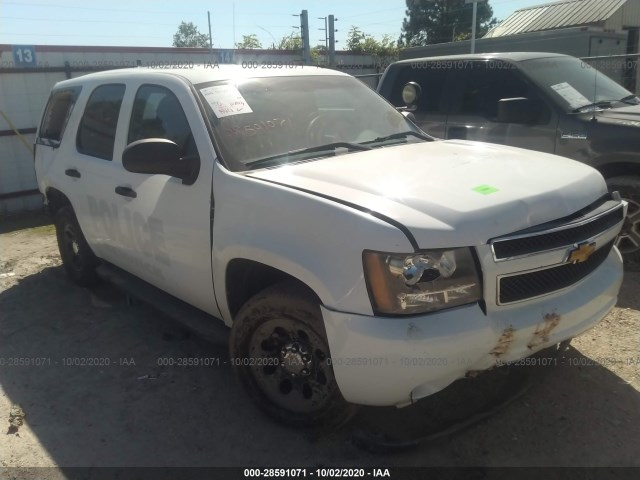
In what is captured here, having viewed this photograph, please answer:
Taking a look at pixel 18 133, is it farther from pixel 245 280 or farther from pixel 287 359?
pixel 287 359

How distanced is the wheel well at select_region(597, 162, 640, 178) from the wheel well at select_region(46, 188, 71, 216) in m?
4.75

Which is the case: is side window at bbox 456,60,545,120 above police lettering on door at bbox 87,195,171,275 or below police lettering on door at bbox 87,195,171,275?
above

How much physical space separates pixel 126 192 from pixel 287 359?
1.70 metres

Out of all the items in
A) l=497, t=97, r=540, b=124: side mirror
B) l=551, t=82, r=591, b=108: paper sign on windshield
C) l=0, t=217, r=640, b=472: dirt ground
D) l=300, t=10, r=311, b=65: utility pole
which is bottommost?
l=0, t=217, r=640, b=472: dirt ground

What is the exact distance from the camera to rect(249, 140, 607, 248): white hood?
7.77 ft

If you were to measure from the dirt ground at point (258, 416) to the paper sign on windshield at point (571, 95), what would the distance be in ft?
6.53

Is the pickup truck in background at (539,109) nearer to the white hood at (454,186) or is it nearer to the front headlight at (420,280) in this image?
the white hood at (454,186)

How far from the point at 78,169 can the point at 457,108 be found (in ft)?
12.5

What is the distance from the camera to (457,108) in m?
5.99

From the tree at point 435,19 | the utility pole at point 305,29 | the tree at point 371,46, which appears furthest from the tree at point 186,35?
the utility pole at point 305,29

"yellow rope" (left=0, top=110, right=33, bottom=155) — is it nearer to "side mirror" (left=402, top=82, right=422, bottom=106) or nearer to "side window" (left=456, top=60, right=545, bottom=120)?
"side mirror" (left=402, top=82, right=422, bottom=106)

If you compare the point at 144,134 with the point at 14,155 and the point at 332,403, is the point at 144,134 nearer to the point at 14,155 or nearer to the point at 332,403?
the point at 332,403

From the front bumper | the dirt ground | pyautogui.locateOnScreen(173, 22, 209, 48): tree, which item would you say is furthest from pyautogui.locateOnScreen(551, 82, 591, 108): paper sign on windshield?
pyautogui.locateOnScreen(173, 22, 209, 48): tree

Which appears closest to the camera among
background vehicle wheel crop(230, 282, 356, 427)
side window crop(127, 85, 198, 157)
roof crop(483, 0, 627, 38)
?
background vehicle wheel crop(230, 282, 356, 427)
